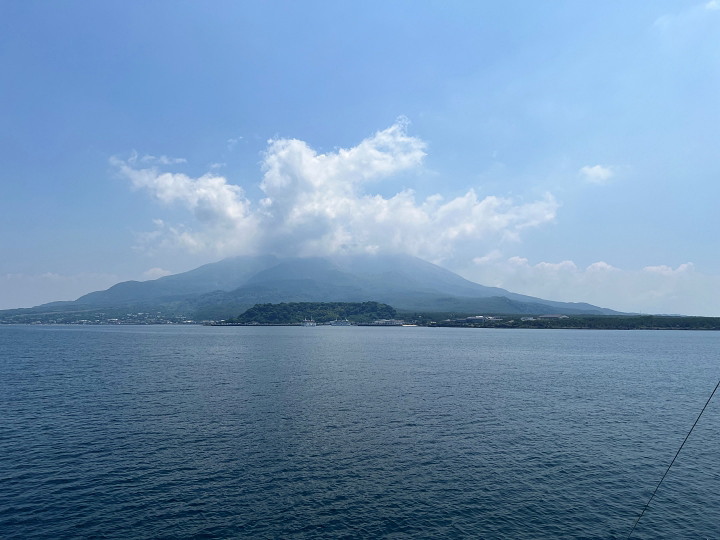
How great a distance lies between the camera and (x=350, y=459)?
3566cm

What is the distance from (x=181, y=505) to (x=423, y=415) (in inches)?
1166

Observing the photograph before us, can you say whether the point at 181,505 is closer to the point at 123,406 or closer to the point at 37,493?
the point at 37,493

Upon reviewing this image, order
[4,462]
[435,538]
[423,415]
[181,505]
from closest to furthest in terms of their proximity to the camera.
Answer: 1. [435,538]
2. [181,505]
3. [4,462]
4. [423,415]

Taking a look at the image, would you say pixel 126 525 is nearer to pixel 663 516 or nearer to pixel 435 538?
pixel 435 538

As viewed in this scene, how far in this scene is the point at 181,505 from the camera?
27.3 meters

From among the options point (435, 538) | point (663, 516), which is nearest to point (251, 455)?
point (435, 538)

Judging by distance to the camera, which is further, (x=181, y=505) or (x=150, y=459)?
(x=150, y=459)

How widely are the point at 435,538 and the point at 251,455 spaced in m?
18.3

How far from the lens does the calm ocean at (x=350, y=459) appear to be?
2589 centimetres

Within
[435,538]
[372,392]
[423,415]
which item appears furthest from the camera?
[372,392]

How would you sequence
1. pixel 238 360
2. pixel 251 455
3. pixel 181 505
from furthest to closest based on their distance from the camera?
1. pixel 238 360
2. pixel 251 455
3. pixel 181 505

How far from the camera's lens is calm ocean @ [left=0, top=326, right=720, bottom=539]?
→ 25.9 meters

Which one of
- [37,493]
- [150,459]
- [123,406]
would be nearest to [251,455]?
[150,459]

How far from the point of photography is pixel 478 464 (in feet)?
114
